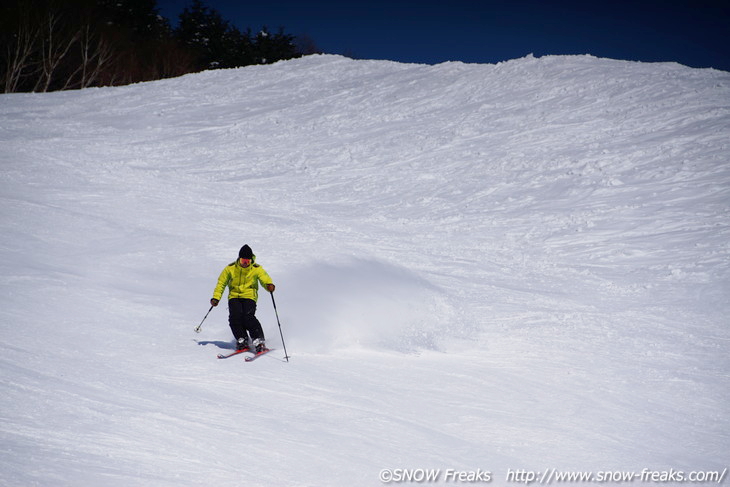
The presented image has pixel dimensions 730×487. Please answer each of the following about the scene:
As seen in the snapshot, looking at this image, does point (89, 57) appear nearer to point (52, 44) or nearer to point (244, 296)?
point (52, 44)

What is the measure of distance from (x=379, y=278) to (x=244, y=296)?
14.4 ft

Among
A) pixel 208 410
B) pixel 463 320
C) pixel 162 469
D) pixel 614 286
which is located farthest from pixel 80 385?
pixel 614 286

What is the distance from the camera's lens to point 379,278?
11969 millimetres

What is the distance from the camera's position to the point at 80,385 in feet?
19.2

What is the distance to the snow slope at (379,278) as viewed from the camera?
547cm

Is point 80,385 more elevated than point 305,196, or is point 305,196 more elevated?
point 305,196

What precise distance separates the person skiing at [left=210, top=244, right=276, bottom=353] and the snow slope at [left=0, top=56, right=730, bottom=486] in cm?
42

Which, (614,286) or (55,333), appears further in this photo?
(614,286)

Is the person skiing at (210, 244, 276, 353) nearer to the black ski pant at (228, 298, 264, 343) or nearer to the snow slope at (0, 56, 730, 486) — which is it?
the black ski pant at (228, 298, 264, 343)

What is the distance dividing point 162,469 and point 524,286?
1022 cm

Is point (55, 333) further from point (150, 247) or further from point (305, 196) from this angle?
point (305, 196)

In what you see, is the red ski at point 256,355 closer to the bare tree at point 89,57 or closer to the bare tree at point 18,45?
the bare tree at point 18,45

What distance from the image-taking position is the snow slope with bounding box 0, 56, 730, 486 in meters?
5.47

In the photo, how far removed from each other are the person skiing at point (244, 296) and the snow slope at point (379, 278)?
0.42 m
